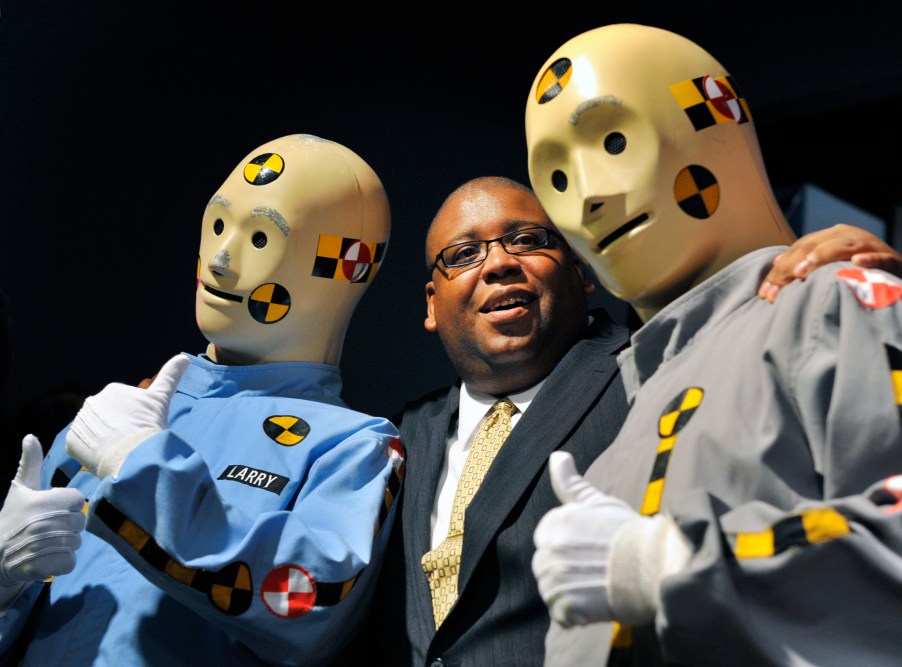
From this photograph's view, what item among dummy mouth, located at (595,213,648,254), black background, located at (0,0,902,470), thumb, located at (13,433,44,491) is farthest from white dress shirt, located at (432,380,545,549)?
black background, located at (0,0,902,470)

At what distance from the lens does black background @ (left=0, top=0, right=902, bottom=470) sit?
3053 mm

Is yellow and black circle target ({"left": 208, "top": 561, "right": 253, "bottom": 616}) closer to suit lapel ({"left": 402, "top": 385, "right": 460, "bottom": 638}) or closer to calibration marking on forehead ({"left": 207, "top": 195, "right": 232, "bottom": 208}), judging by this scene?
suit lapel ({"left": 402, "top": 385, "right": 460, "bottom": 638})

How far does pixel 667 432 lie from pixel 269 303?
1.02 metres

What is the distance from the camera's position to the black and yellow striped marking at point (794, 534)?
1104 mm

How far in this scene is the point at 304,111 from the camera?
11.1 ft

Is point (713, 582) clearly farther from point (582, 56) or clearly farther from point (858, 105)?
point (858, 105)

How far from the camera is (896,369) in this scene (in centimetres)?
118

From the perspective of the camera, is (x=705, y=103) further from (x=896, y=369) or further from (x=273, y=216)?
(x=273, y=216)

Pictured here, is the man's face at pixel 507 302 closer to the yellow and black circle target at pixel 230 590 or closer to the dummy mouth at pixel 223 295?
the dummy mouth at pixel 223 295

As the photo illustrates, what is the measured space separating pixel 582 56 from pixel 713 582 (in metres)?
0.84

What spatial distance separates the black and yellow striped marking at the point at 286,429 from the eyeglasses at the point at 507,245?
0.46 m

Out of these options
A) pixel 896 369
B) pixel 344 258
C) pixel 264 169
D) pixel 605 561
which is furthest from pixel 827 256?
pixel 264 169

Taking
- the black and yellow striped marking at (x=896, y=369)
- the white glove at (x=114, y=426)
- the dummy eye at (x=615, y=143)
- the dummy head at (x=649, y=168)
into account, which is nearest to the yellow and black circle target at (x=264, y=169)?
the white glove at (x=114, y=426)

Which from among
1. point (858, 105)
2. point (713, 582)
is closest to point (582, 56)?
point (713, 582)
